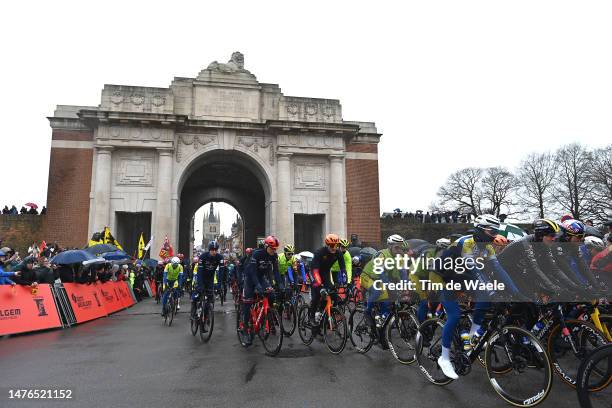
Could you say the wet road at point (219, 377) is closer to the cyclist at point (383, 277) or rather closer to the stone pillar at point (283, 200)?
the cyclist at point (383, 277)

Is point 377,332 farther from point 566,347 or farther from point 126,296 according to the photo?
point 126,296

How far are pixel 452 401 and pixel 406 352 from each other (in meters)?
1.75

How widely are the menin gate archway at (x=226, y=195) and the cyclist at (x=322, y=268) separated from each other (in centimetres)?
2534

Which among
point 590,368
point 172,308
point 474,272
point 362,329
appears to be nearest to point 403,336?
point 362,329

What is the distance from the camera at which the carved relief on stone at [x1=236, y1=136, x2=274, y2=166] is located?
1115 inches

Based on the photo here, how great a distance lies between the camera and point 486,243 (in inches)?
199

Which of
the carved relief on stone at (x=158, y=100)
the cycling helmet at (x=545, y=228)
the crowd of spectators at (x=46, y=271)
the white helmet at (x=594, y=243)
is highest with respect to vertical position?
the carved relief on stone at (x=158, y=100)

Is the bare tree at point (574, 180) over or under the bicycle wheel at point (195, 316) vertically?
over

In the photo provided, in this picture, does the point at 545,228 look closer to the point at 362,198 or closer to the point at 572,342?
the point at 572,342

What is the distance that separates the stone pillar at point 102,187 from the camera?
84.9 feet

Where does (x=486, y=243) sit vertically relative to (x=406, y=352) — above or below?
above

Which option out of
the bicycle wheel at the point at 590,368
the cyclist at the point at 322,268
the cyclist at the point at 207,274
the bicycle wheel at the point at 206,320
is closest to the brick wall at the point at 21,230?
the cyclist at the point at 207,274

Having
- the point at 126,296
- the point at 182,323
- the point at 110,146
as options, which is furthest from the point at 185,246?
the point at 182,323

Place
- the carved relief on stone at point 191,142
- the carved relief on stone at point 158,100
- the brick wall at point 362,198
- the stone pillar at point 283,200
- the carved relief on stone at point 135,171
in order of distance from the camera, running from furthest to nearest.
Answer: the brick wall at point 362,198
the carved relief on stone at point 191,142
the stone pillar at point 283,200
the carved relief on stone at point 158,100
the carved relief on stone at point 135,171
